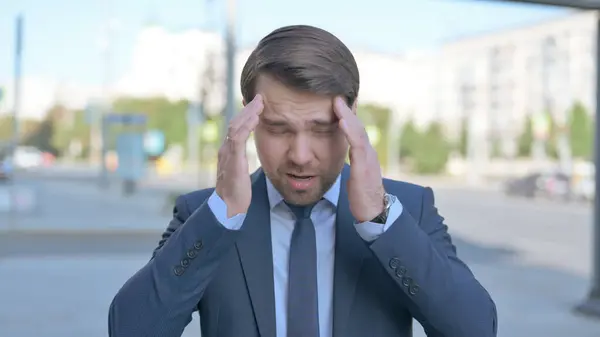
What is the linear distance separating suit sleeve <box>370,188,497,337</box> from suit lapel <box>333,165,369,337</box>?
0.30 ft

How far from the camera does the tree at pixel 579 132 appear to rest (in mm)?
45219

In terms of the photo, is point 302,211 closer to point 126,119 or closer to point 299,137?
point 299,137

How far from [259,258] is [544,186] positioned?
28.8 meters

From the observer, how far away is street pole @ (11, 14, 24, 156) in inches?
467

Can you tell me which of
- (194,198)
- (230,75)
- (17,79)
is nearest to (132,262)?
(230,75)

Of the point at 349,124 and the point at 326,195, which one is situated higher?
the point at 349,124

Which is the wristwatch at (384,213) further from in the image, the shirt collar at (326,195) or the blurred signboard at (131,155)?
the blurred signboard at (131,155)

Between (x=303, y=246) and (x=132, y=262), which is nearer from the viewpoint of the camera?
(x=303, y=246)

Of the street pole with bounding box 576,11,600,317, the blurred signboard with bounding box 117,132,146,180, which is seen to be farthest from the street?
the blurred signboard with bounding box 117,132,146,180

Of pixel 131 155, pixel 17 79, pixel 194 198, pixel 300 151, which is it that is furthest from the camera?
pixel 131 155

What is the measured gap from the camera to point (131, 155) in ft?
70.8

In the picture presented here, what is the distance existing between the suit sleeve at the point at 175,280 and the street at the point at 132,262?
2187mm

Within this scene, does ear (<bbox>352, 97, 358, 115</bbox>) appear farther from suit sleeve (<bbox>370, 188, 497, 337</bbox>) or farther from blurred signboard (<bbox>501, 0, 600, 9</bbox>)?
blurred signboard (<bbox>501, 0, 600, 9</bbox>)

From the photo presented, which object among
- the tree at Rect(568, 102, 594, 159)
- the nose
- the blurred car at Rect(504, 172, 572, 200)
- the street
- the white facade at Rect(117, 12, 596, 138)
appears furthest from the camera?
the white facade at Rect(117, 12, 596, 138)
